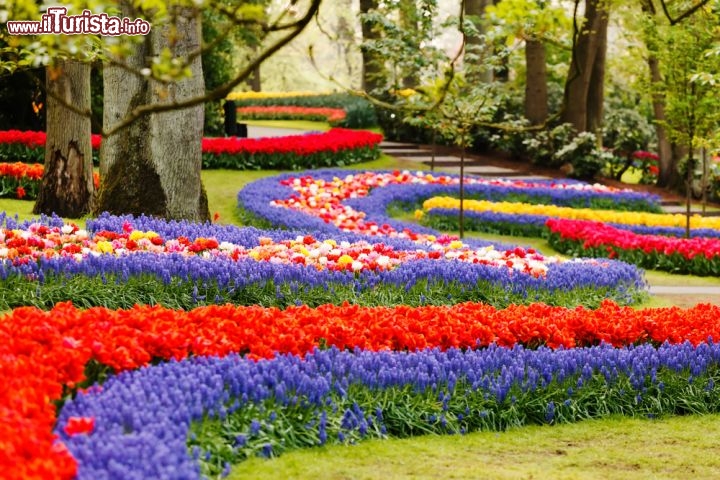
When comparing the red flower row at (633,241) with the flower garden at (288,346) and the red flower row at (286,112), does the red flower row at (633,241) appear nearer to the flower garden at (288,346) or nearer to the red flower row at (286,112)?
the flower garden at (288,346)

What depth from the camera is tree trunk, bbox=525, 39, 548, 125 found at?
27.6 metres

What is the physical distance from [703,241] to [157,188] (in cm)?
788

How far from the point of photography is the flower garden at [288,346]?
487cm

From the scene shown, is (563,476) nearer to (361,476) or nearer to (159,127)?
(361,476)

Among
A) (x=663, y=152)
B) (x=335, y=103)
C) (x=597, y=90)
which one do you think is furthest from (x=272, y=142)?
(x=335, y=103)

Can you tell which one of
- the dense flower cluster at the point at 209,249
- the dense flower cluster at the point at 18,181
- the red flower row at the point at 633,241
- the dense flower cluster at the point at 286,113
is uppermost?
the dense flower cluster at the point at 286,113

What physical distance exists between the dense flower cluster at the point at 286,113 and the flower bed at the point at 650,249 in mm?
27518

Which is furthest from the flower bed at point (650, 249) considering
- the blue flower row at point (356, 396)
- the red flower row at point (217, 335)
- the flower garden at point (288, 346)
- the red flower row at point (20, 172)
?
the red flower row at point (20, 172)

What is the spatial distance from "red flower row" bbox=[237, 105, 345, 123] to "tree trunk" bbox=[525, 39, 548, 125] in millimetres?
16399

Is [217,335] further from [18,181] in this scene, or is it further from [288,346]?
[18,181]

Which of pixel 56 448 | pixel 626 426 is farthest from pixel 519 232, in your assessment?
pixel 56 448

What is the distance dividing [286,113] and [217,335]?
4087cm

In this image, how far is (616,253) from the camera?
16.0 metres

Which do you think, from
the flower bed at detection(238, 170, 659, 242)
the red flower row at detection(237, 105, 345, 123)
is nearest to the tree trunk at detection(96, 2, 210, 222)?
the flower bed at detection(238, 170, 659, 242)
